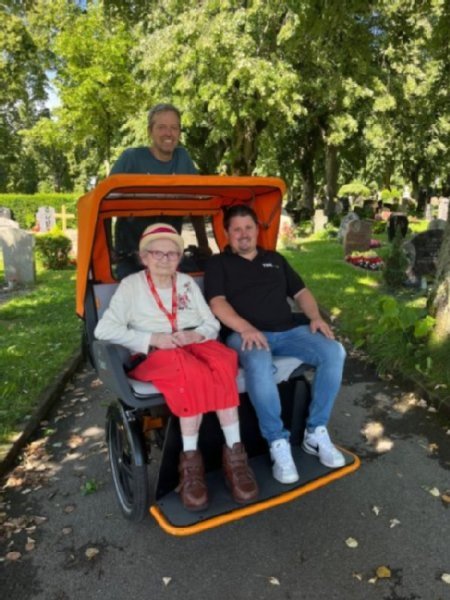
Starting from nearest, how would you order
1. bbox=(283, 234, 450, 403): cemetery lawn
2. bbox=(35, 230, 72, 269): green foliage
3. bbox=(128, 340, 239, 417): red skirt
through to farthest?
bbox=(128, 340, 239, 417): red skirt
bbox=(283, 234, 450, 403): cemetery lawn
bbox=(35, 230, 72, 269): green foliage

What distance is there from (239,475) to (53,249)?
33.9 feet

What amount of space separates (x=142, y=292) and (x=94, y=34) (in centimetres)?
1635

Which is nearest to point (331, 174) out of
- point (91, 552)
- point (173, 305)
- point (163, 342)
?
point (173, 305)

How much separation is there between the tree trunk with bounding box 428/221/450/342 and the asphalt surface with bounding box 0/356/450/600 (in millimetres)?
1569

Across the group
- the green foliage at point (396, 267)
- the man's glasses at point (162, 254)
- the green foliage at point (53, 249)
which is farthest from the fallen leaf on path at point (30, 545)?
the green foliage at point (53, 249)

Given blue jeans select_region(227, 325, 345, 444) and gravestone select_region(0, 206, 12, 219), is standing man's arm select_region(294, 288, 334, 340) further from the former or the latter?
gravestone select_region(0, 206, 12, 219)

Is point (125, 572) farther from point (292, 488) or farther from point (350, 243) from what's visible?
point (350, 243)

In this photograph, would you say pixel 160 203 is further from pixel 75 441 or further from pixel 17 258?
pixel 17 258

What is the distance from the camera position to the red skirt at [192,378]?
262 centimetres

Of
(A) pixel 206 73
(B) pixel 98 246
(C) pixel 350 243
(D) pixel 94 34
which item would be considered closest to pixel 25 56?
(D) pixel 94 34

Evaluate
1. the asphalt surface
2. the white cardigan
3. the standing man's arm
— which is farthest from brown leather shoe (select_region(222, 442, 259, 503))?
the standing man's arm

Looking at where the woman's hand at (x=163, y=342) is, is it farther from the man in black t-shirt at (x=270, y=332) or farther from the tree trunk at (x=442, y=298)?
the tree trunk at (x=442, y=298)

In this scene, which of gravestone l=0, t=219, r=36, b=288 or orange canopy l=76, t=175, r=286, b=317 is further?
gravestone l=0, t=219, r=36, b=288

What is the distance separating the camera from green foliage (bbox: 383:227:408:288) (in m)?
9.16
